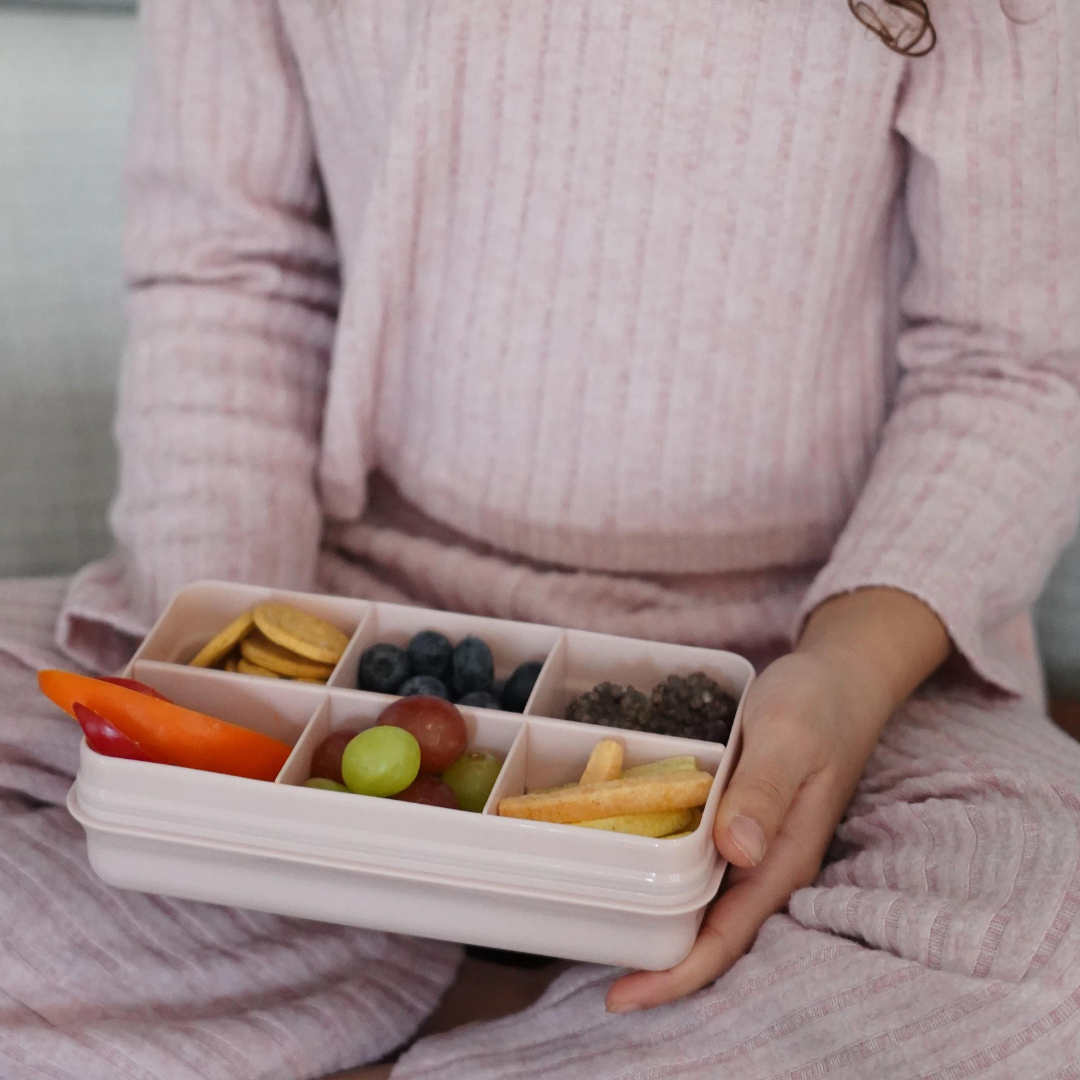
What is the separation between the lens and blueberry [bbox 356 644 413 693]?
69 centimetres

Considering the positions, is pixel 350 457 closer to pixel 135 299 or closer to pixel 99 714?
pixel 135 299

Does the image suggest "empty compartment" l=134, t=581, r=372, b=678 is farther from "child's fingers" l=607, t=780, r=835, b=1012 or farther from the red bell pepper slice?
"child's fingers" l=607, t=780, r=835, b=1012

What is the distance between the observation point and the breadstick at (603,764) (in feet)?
2.00

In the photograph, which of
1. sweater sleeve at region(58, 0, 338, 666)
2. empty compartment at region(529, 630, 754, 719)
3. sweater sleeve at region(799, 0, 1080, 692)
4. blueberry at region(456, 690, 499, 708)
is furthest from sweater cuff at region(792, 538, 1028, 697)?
sweater sleeve at region(58, 0, 338, 666)

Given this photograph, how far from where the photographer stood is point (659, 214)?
0.81 metres

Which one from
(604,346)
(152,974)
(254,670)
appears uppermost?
(604,346)

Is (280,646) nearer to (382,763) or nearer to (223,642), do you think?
(223,642)

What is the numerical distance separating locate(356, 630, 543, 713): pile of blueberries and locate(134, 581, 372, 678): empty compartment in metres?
0.04

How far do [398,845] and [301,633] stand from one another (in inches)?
6.3

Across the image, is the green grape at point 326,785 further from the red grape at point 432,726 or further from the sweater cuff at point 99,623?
the sweater cuff at point 99,623

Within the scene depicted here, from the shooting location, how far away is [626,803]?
57 centimetres

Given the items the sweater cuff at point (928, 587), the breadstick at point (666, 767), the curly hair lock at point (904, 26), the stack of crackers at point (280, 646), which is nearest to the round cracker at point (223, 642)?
the stack of crackers at point (280, 646)

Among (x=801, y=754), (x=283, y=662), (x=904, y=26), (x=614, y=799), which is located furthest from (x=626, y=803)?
(x=904, y=26)

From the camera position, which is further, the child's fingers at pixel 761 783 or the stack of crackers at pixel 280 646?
the stack of crackers at pixel 280 646
